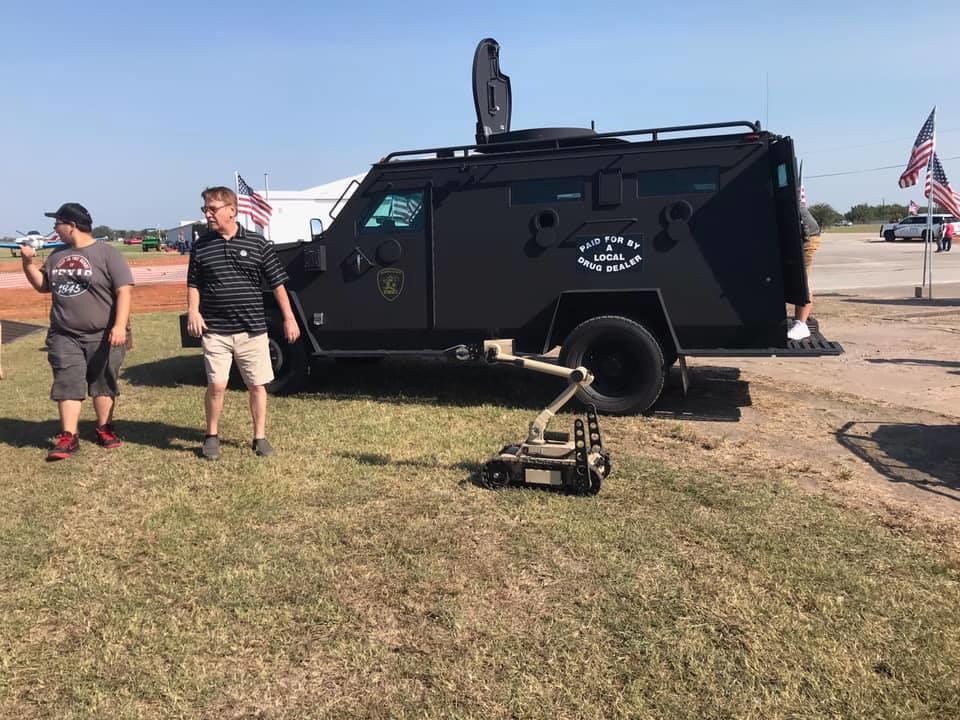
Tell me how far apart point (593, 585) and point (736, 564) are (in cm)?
73

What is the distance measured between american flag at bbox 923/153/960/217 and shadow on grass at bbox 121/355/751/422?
38.1ft

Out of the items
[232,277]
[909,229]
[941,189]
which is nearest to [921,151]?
[941,189]

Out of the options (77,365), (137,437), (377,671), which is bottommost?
(377,671)

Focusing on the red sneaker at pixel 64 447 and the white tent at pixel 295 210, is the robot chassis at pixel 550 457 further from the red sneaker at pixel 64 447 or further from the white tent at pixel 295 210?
the white tent at pixel 295 210

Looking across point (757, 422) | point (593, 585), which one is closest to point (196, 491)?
point (593, 585)

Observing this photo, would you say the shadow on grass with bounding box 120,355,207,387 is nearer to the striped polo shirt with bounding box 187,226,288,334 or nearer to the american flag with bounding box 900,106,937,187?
the striped polo shirt with bounding box 187,226,288,334

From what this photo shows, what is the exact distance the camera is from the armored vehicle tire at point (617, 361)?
6059 mm

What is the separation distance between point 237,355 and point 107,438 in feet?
4.52

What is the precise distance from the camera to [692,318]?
600cm

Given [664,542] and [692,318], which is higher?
[692,318]

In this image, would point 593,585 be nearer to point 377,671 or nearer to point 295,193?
point 377,671

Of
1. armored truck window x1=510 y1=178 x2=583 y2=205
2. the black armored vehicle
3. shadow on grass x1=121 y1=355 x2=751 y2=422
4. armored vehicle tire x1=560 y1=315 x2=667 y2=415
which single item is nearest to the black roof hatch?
the black armored vehicle

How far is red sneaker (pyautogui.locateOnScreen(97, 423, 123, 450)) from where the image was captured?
17.9 ft

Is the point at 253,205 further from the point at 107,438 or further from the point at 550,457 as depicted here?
the point at 550,457
